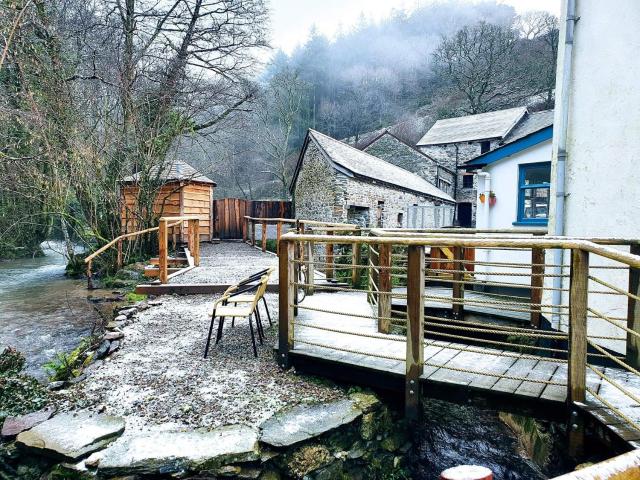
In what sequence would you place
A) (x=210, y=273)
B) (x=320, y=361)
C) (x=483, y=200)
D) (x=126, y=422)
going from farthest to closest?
1. (x=483, y=200)
2. (x=210, y=273)
3. (x=320, y=361)
4. (x=126, y=422)

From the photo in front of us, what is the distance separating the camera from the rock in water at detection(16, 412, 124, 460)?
264 centimetres

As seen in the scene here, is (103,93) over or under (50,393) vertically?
over

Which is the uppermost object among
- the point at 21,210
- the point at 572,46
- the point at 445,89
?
the point at 445,89

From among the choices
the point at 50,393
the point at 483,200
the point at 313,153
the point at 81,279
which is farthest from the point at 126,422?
the point at 313,153

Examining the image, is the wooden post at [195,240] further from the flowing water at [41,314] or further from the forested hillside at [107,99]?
the forested hillside at [107,99]

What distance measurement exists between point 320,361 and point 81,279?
35.5 feet

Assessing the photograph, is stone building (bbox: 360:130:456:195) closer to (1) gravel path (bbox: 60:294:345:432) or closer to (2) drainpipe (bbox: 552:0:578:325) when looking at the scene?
(2) drainpipe (bbox: 552:0:578:325)

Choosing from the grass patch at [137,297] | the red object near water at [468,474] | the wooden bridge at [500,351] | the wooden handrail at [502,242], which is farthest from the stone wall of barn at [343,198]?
the red object near water at [468,474]

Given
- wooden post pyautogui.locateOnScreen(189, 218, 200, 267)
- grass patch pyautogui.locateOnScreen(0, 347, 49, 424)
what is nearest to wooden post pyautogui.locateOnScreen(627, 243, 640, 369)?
grass patch pyautogui.locateOnScreen(0, 347, 49, 424)

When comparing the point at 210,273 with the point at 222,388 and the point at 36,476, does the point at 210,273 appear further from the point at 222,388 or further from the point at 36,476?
the point at 36,476

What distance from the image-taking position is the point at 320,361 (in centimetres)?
365

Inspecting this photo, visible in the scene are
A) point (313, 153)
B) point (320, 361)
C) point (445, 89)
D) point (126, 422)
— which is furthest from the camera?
point (445, 89)

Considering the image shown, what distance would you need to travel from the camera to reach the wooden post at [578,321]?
264cm

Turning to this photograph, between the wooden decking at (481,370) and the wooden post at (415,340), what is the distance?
8cm
